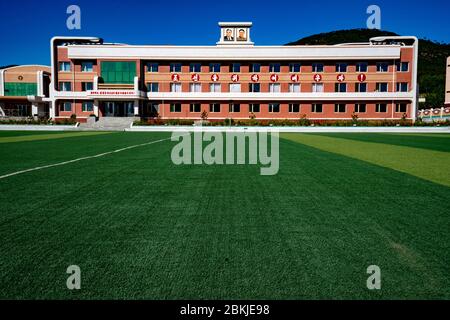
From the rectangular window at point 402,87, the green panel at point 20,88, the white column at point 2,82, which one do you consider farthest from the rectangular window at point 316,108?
the white column at point 2,82

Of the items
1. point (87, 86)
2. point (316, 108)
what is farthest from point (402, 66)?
point (87, 86)

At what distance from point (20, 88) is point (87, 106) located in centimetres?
2784

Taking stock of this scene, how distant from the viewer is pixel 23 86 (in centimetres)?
7544

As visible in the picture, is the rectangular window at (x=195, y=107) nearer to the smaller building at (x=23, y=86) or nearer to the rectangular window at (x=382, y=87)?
the rectangular window at (x=382, y=87)

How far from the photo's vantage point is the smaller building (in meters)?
72.6

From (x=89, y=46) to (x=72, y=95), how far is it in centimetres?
787

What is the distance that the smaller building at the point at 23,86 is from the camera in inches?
2857

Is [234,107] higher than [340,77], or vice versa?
[340,77]

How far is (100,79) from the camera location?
185 feet

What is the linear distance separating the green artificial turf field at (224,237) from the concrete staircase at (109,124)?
41.9 m

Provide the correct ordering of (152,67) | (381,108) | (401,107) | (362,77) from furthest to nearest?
(152,67)
(381,108)
(401,107)
(362,77)

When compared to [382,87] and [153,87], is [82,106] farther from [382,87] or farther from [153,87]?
[382,87]

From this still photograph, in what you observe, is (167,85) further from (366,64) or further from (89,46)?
(366,64)

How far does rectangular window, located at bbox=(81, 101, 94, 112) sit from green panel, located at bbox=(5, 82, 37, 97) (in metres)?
25.0
